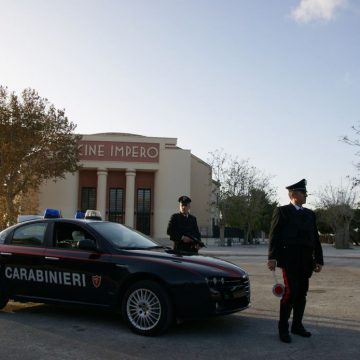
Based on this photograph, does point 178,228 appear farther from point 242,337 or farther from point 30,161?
point 30,161

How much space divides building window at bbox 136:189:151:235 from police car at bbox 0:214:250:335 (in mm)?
44522

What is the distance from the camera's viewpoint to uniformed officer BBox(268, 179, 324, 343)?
242 inches

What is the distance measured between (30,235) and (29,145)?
31.5 meters

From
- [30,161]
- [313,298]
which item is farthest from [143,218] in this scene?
[313,298]

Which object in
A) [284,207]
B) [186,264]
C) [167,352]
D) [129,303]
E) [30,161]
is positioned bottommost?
[167,352]

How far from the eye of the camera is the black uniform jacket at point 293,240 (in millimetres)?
6199

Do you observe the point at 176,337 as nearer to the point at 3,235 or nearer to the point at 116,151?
the point at 3,235

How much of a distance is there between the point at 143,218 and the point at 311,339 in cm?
4663

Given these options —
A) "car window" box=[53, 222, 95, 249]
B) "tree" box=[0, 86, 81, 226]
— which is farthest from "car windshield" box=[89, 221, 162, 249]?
"tree" box=[0, 86, 81, 226]

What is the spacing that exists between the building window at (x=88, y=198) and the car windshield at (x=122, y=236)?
45.3 m

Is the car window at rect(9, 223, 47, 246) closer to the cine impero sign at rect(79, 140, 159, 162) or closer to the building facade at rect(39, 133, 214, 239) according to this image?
the building facade at rect(39, 133, 214, 239)

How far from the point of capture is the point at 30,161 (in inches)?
1511

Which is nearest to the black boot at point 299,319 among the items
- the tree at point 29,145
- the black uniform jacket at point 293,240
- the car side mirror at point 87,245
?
the black uniform jacket at point 293,240

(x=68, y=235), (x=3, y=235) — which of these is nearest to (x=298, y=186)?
(x=68, y=235)
